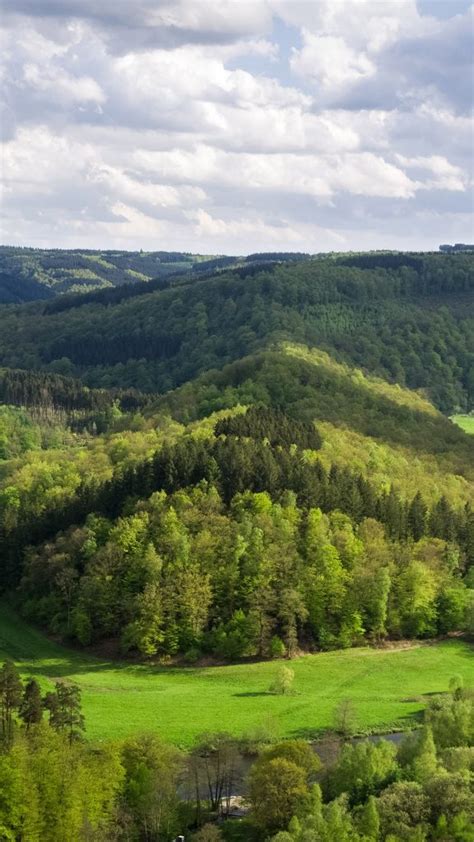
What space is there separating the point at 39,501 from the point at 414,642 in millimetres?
65944

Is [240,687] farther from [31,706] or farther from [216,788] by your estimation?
[31,706]

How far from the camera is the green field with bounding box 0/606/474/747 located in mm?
106625

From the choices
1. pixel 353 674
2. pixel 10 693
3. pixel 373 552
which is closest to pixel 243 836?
pixel 10 693

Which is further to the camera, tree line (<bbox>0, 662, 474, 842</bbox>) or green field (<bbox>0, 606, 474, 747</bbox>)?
green field (<bbox>0, 606, 474, 747</bbox>)

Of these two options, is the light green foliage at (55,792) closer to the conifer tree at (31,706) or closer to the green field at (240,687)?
the conifer tree at (31,706)

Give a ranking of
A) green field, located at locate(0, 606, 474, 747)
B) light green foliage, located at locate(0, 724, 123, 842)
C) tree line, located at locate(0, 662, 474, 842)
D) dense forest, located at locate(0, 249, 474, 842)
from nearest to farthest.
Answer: light green foliage, located at locate(0, 724, 123, 842) → tree line, located at locate(0, 662, 474, 842) → dense forest, located at locate(0, 249, 474, 842) → green field, located at locate(0, 606, 474, 747)

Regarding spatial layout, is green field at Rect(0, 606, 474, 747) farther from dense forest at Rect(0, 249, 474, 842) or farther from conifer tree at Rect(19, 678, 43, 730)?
conifer tree at Rect(19, 678, 43, 730)

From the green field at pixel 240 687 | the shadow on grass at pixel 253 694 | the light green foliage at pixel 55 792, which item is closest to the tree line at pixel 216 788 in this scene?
the light green foliage at pixel 55 792

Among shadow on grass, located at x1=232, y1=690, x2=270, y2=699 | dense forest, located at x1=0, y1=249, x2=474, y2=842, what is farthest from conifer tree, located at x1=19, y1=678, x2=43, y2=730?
shadow on grass, located at x1=232, y1=690, x2=270, y2=699

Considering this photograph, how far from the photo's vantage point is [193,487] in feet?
479

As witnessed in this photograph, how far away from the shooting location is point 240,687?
118125 millimetres

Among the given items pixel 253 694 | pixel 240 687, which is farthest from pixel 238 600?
pixel 253 694

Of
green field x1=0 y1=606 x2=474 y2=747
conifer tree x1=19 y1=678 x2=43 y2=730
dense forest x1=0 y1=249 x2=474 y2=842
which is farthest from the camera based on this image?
green field x1=0 y1=606 x2=474 y2=747

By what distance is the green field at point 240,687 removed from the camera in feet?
350
